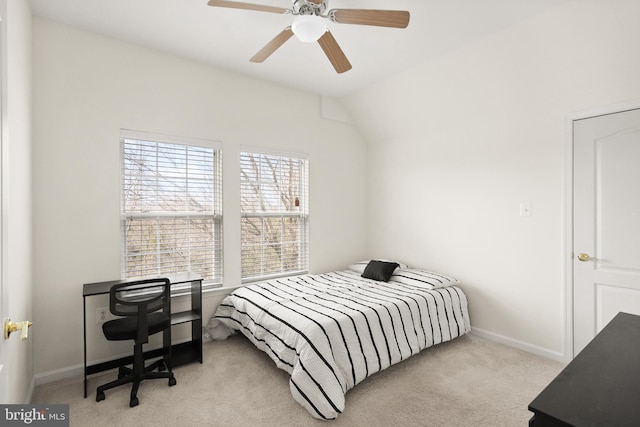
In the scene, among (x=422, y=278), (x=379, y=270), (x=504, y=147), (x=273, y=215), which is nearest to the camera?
(x=504, y=147)

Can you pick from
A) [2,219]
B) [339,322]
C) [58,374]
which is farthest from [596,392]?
[58,374]

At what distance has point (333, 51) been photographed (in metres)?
2.36

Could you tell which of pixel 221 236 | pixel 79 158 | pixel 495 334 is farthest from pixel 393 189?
pixel 79 158

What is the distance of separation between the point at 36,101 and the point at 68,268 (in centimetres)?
132

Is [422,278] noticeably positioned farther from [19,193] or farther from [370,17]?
[19,193]

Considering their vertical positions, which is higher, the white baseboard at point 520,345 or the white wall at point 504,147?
the white wall at point 504,147

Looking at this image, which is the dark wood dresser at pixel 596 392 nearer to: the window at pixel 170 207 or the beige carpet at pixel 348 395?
the beige carpet at pixel 348 395

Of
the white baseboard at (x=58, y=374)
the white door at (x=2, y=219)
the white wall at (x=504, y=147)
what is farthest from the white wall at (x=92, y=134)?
the white wall at (x=504, y=147)

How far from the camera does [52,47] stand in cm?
254

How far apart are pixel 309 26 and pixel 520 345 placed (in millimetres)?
3328

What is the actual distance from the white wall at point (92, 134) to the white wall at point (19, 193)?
16 cm

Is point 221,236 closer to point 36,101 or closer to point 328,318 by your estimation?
point 328,318

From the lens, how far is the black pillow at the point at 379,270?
3636 millimetres

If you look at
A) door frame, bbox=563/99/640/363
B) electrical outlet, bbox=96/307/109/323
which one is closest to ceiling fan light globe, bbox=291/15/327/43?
door frame, bbox=563/99/640/363
